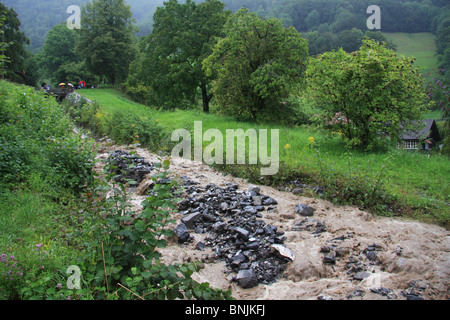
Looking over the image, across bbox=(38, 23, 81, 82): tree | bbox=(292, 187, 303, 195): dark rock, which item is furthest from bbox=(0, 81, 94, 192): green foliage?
bbox=(38, 23, 81, 82): tree

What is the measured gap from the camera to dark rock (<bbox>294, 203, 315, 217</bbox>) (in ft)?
19.3

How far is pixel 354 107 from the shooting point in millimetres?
8625

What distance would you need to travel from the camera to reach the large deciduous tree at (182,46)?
17078 mm

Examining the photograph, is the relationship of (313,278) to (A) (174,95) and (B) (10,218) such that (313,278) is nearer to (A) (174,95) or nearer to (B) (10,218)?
(B) (10,218)

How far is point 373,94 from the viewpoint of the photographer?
8.34m

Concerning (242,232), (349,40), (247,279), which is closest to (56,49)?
(349,40)

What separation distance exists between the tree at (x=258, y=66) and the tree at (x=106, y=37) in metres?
23.6

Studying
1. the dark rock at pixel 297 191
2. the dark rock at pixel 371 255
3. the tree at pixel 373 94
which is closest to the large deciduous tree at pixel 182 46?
the tree at pixel 373 94

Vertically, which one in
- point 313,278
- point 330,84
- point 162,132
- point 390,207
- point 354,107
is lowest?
point 313,278

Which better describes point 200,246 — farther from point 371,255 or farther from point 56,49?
point 56,49

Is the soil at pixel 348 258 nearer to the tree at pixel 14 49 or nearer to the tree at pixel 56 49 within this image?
the tree at pixel 14 49

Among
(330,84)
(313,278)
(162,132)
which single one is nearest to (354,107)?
(330,84)

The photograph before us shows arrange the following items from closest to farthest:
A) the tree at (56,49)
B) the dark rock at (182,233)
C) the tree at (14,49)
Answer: the dark rock at (182,233)
the tree at (14,49)
the tree at (56,49)
